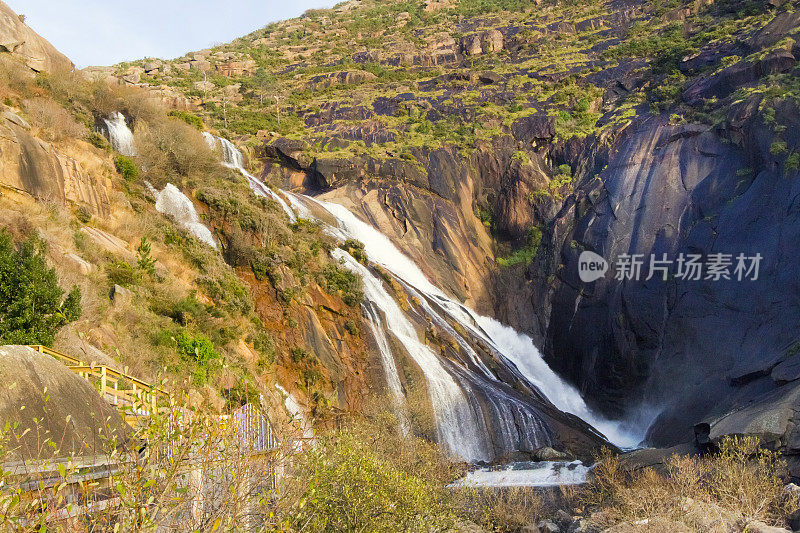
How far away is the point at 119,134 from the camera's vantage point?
3142 centimetres

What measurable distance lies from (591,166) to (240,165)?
29230 millimetres

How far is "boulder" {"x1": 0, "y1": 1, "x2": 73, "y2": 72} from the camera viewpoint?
32.4 m

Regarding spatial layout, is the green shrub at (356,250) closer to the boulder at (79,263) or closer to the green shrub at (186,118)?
the green shrub at (186,118)

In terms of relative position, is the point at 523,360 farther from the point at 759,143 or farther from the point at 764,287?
the point at 759,143

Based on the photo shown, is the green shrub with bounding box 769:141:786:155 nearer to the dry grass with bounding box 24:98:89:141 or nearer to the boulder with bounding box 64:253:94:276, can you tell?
the boulder with bounding box 64:253:94:276

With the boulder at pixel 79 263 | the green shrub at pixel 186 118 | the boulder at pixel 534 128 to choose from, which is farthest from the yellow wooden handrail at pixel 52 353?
the boulder at pixel 534 128

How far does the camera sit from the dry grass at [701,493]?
1410cm

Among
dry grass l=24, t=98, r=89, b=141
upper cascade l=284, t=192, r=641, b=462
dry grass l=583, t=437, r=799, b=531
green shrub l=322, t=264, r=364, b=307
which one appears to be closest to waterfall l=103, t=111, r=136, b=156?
dry grass l=24, t=98, r=89, b=141

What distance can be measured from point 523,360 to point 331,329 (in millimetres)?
17988

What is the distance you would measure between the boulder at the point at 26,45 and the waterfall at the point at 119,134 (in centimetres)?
478

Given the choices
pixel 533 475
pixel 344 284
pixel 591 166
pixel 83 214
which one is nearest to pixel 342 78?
pixel 591 166

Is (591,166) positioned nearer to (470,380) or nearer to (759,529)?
(470,380)

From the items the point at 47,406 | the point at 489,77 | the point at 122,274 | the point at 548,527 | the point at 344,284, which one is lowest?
the point at 548,527

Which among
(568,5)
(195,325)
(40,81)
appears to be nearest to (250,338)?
(195,325)
